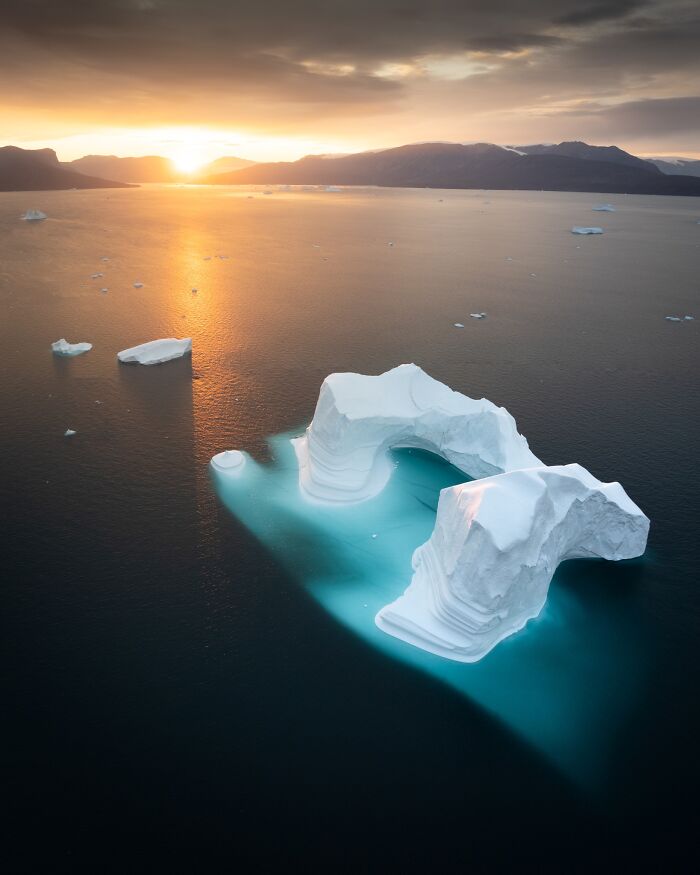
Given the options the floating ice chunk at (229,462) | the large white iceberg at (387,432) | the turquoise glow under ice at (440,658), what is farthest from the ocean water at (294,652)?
the large white iceberg at (387,432)

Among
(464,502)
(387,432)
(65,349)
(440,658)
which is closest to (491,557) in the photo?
(464,502)

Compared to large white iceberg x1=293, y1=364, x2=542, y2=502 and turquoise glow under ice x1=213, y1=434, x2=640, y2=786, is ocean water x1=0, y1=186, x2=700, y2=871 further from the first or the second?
large white iceberg x1=293, y1=364, x2=542, y2=502

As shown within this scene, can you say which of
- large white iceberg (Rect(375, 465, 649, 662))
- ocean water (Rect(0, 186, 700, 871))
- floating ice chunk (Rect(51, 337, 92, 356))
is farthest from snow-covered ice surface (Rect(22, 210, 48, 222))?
large white iceberg (Rect(375, 465, 649, 662))

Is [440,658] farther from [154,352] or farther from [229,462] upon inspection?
[154,352]

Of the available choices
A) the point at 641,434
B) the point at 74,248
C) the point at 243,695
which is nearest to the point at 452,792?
the point at 243,695

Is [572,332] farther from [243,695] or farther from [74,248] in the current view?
[74,248]

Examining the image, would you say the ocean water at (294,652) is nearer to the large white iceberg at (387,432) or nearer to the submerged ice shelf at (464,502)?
the submerged ice shelf at (464,502)
